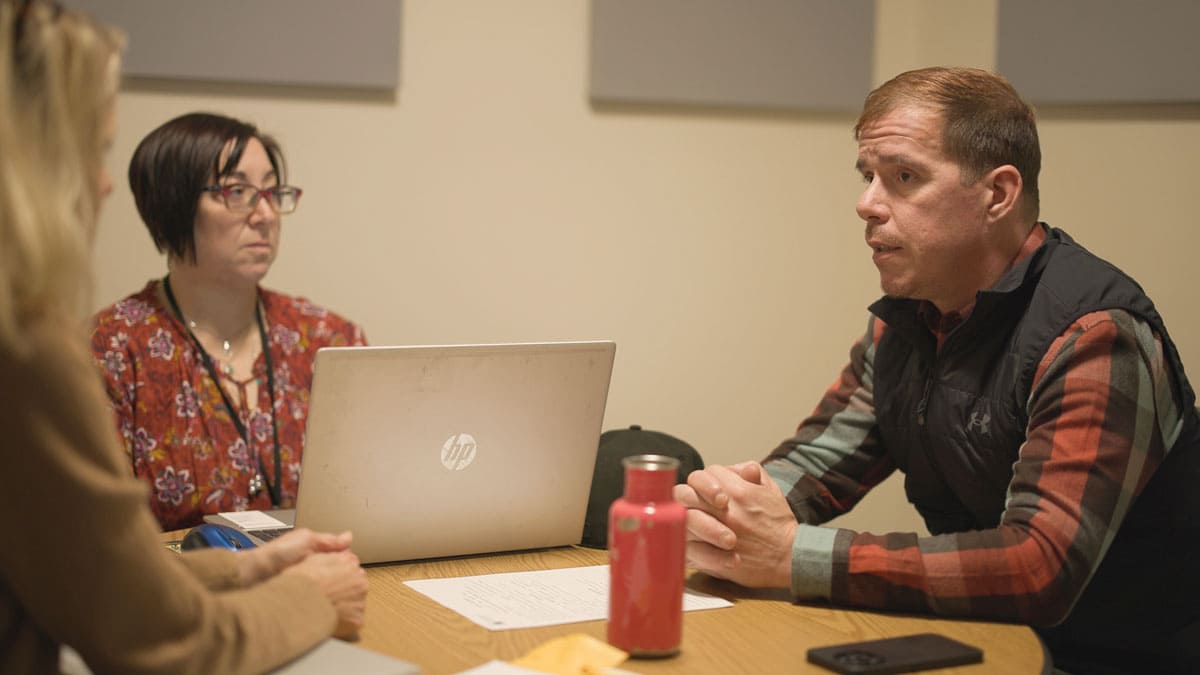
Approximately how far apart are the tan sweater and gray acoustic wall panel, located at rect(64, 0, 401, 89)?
2.19 meters

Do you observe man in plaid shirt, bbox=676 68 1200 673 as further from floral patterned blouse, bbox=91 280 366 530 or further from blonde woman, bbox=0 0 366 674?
floral patterned blouse, bbox=91 280 366 530

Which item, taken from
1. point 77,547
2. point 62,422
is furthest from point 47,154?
point 77,547

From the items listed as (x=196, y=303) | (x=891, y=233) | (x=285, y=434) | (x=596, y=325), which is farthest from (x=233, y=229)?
(x=891, y=233)

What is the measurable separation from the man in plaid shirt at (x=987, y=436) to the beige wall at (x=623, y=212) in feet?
4.34

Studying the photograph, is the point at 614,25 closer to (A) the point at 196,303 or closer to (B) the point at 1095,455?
(A) the point at 196,303

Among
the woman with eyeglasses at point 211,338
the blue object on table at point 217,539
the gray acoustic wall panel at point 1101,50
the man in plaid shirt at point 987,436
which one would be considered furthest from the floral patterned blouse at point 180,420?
the gray acoustic wall panel at point 1101,50

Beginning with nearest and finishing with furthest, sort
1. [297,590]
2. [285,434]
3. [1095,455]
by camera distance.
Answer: [297,590] < [1095,455] < [285,434]

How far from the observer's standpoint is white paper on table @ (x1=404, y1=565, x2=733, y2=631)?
4.88 feet

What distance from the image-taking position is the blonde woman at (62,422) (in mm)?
912

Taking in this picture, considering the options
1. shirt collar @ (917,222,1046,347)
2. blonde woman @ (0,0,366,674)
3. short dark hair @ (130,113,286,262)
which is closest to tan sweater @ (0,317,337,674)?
blonde woman @ (0,0,366,674)

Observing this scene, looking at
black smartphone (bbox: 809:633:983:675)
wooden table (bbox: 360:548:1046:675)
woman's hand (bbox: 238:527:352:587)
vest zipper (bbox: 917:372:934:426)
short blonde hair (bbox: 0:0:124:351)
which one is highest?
short blonde hair (bbox: 0:0:124:351)

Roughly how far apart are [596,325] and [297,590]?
2.19 meters

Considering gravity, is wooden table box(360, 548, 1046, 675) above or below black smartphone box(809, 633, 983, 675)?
below

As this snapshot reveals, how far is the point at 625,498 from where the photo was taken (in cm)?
129
